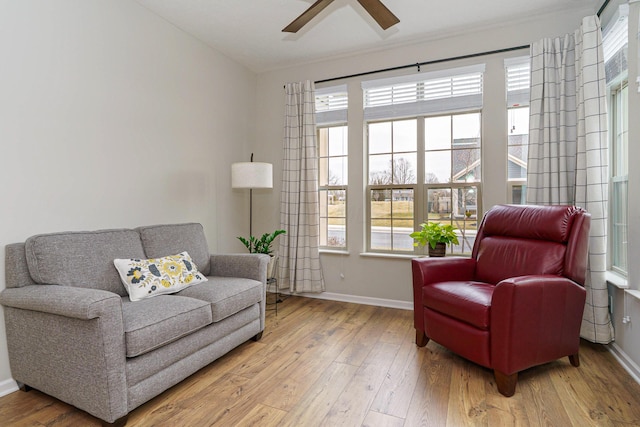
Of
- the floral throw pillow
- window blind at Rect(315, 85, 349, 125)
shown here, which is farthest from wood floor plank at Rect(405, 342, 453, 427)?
window blind at Rect(315, 85, 349, 125)

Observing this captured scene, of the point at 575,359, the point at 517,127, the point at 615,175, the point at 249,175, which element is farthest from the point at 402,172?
the point at 575,359

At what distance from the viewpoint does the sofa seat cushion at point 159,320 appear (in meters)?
1.67

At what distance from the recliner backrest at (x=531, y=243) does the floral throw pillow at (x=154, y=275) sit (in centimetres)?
222

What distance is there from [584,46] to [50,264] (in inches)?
154

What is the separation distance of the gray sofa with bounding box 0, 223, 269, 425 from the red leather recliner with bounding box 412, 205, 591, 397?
4.46ft

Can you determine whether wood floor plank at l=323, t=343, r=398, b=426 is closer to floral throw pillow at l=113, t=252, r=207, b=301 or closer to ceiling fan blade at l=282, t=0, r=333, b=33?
floral throw pillow at l=113, t=252, r=207, b=301

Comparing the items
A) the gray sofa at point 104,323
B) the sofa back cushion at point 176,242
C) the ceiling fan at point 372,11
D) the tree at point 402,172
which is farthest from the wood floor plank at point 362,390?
the ceiling fan at point 372,11

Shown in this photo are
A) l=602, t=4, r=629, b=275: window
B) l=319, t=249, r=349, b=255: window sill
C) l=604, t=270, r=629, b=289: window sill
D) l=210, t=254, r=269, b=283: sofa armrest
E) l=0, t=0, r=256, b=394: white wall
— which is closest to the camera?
l=0, t=0, r=256, b=394: white wall

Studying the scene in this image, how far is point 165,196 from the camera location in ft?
9.71

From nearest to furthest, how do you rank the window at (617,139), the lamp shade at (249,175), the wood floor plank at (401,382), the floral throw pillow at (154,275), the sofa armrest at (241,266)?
the wood floor plank at (401,382) < the floral throw pillow at (154,275) < the window at (617,139) < the sofa armrest at (241,266) < the lamp shade at (249,175)

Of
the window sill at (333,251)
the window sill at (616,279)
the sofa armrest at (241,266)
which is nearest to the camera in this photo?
the window sill at (616,279)

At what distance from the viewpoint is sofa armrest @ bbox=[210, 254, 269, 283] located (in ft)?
→ 8.83

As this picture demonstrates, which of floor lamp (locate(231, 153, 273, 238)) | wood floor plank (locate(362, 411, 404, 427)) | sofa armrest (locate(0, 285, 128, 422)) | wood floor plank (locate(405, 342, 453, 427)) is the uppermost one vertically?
floor lamp (locate(231, 153, 273, 238))

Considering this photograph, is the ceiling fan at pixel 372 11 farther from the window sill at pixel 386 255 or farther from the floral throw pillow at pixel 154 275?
the window sill at pixel 386 255
